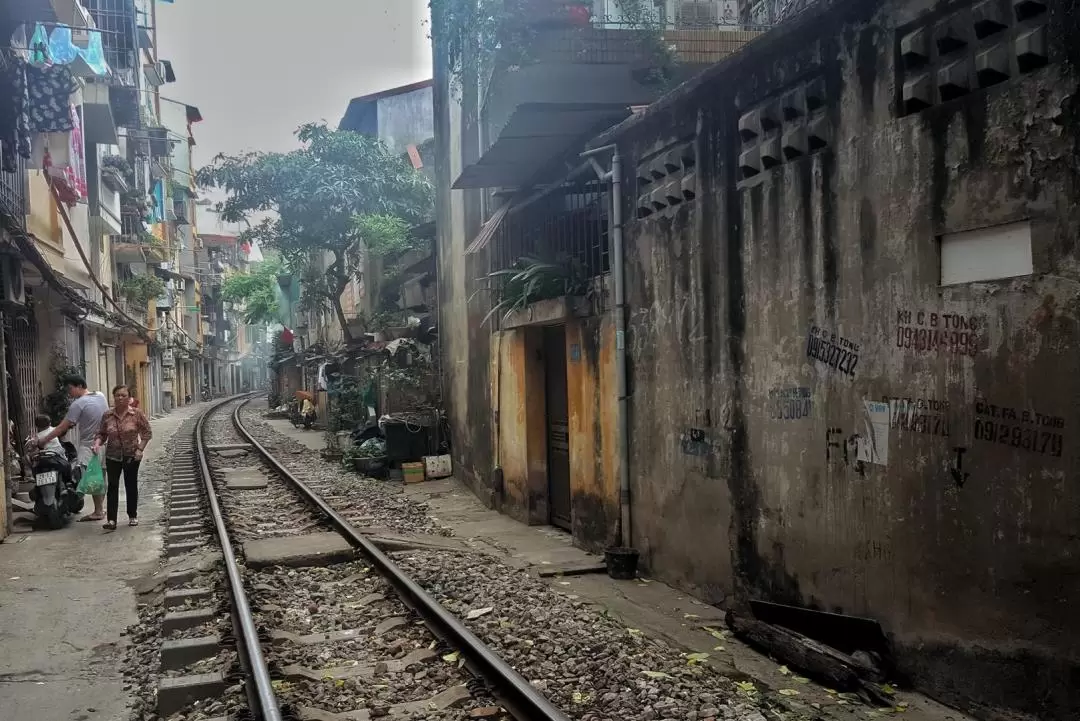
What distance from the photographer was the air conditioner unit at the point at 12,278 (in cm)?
1125

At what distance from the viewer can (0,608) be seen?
7.11 metres

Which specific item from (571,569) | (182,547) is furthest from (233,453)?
(571,569)

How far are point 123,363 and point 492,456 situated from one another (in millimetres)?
28421

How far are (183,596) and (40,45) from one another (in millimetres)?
10959

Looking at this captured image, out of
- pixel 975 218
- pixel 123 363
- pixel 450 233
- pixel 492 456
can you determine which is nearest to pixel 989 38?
pixel 975 218

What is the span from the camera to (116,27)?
3262 centimetres

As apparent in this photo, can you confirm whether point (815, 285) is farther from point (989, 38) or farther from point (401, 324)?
point (401, 324)

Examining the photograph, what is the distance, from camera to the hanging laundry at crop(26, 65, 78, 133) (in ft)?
35.1

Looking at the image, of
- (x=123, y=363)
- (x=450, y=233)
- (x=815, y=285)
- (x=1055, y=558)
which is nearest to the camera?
(x=1055, y=558)

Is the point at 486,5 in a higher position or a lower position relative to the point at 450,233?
higher

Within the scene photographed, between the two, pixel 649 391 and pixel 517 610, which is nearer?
pixel 517 610

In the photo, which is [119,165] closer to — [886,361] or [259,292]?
[259,292]

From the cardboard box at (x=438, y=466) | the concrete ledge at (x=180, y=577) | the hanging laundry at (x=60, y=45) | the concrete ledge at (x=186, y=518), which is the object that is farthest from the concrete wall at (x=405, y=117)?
the concrete ledge at (x=180, y=577)

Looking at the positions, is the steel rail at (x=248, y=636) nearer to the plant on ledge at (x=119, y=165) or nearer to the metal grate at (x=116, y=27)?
the plant on ledge at (x=119, y=165)
